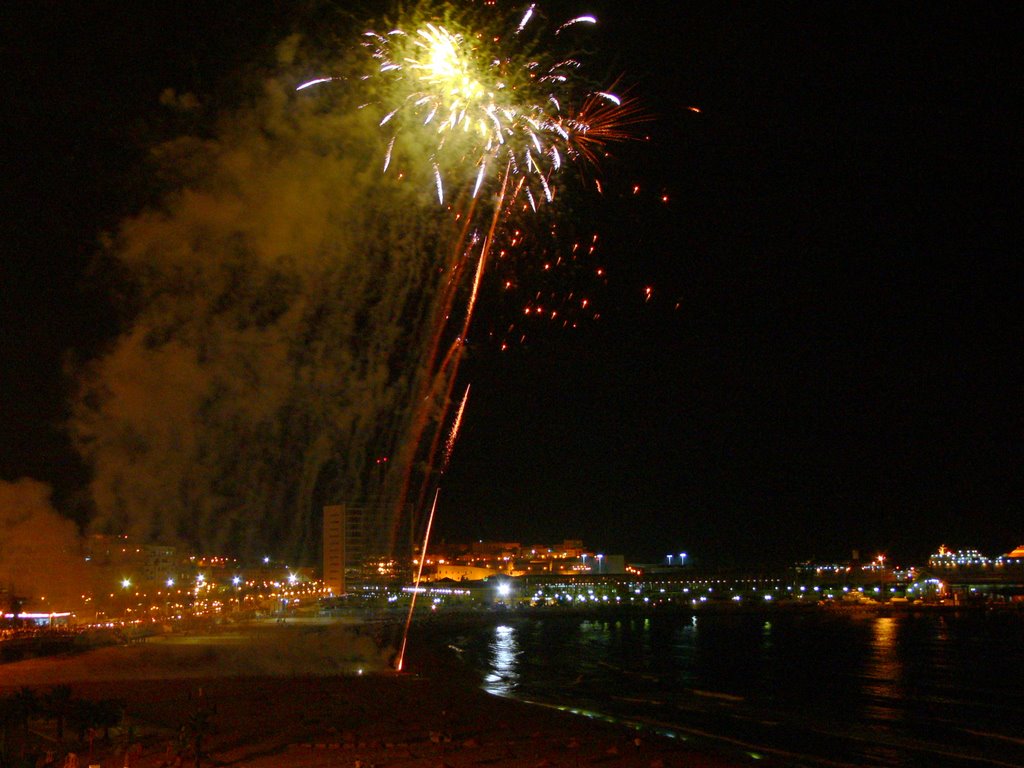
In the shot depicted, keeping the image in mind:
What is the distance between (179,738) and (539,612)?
59203 millimetres

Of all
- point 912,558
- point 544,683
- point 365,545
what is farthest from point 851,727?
point 912,558

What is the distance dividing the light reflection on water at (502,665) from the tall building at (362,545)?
156 feet

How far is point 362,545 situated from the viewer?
94750 mm

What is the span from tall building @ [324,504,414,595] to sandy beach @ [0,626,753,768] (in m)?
67.4

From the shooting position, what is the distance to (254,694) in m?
17.7

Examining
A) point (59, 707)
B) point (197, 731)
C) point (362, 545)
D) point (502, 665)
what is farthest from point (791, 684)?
point (362, 545)

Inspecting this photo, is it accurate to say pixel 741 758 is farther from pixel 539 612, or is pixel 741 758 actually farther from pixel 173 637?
pixel 539 612

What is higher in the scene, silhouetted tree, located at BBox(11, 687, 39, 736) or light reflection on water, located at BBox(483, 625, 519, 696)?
silhouetted tree, located at BBox(11, 687, 39, 736)

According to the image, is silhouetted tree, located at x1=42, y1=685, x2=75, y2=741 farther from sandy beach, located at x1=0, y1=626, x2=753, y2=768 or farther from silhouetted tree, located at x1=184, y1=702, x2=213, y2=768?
silhouetted tree, located at x1=184, y1=702, x2=213, y2=768

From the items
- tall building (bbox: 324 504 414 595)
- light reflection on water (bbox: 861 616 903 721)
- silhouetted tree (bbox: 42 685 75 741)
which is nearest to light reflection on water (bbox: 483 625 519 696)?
light reflection on water (bbox: 861 616 903 721)

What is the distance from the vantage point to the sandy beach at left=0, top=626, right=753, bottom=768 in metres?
11.5

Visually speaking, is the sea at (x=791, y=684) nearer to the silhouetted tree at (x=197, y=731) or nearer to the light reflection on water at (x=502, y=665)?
the light reflection on water at (x=502, y=665)

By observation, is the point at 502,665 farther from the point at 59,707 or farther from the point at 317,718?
the point at 59,707

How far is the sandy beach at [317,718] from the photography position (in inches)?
453
